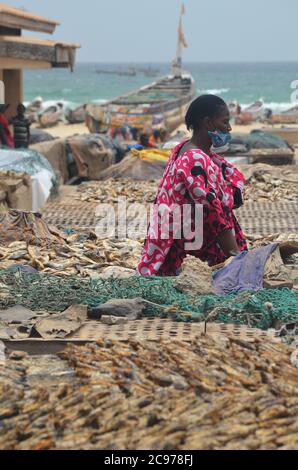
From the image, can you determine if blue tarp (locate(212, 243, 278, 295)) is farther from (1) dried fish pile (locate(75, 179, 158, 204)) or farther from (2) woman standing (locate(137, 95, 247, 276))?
(1) dried fish pile (locate(75, 179, 158, 204))

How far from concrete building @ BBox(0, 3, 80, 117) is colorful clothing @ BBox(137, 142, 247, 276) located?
5322mm

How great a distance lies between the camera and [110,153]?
1301cm

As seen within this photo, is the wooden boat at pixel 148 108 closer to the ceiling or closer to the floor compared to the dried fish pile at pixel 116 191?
closer to the floor

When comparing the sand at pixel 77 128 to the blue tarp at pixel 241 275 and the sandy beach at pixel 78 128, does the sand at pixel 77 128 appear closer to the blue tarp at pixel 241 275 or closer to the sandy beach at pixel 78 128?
the sandy beach at pixel 78 128

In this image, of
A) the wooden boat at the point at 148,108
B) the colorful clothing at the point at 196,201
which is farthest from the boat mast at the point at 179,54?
the colorful clothing at the point at 196,201

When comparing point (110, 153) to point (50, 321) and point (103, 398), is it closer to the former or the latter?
point (50, 321)

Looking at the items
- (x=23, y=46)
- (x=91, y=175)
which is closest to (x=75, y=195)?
(x=23, y=46)

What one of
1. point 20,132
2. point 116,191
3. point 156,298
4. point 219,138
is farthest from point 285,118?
point 156,298

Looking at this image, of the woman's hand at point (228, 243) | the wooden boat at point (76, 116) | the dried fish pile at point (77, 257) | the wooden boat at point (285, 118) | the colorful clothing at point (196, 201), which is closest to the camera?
the colorful clothing at point (196, 201)

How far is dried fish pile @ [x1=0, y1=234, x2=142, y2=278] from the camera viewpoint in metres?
5.56

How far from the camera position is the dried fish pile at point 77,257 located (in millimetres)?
5562

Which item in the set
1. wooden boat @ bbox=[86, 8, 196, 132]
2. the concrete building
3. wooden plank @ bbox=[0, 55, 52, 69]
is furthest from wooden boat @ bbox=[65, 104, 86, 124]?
wooden plank @ bbox=[0, 55, 52, 69]

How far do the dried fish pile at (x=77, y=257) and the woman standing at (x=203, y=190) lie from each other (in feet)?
1.91
